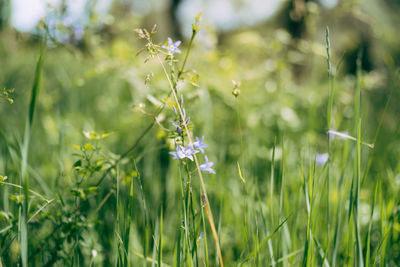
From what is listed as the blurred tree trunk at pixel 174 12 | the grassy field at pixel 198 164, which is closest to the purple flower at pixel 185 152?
the grassy field at pixel 198 164

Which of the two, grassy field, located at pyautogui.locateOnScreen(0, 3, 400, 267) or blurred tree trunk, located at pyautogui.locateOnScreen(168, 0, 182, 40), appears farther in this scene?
blurred tree trunk, located at pyautogui.locateOnScreen(168, 0, 182, 40)

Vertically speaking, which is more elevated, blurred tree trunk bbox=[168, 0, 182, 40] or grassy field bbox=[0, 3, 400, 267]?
blurred tree trunk bbox=[168, 0, 182, 40]

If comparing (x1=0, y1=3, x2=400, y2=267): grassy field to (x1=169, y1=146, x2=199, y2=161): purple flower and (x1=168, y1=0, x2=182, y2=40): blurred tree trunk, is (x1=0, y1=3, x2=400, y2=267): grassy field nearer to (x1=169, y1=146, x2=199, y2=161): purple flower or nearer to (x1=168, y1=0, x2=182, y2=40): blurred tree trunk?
(x1=169, y1=146, x2=199, y2=161): purple flower

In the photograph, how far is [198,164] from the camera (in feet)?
2.60

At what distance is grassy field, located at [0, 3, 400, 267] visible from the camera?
0.81 meters

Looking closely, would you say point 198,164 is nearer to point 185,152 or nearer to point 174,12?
point 185,152

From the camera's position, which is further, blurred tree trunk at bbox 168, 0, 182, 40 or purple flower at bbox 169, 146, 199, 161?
blurred tree trunk at bbox 168, 0, 182, 40

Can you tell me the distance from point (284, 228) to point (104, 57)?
1.69 meters

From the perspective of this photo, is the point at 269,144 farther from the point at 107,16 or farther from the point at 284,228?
the point at 107,16

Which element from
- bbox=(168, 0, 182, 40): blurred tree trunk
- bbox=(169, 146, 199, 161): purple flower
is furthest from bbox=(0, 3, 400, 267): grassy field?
bbox=(168, 0, 182, 40): blurred tree trunk

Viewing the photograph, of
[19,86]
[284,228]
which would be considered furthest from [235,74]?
[19,86]

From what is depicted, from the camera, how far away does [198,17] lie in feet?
2.67

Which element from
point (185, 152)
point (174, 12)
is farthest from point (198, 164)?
point (174, 12)

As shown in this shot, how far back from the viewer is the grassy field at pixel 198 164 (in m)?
0.81
